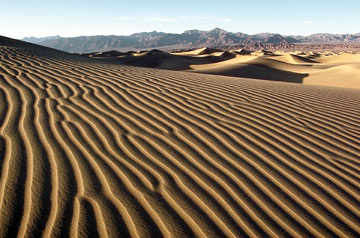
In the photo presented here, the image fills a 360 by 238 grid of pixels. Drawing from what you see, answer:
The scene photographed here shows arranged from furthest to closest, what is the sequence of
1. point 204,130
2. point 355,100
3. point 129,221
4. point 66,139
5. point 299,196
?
point 355,100 → point 204,130 → point 66,139 → point 299,196 → point 129,221

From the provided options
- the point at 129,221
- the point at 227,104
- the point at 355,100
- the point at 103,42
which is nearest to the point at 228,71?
the point at 355,100

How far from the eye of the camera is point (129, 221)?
2018 millimetres

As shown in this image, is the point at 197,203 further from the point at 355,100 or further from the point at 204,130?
the point at 355,100

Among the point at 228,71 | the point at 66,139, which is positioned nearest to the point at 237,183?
the point at 66,139

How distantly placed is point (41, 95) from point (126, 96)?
3.80ft

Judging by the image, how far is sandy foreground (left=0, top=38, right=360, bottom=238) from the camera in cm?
Answer: 204

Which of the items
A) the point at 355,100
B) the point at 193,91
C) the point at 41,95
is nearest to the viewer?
the point at 41,95

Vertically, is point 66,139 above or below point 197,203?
above

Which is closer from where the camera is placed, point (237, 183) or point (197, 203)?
point (197, 203)

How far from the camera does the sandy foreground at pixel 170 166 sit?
2.04 metres

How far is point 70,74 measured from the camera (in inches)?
243

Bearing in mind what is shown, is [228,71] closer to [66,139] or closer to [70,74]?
[70,74]

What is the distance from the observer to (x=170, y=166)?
271 centimetres

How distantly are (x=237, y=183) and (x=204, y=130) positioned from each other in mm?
1094
